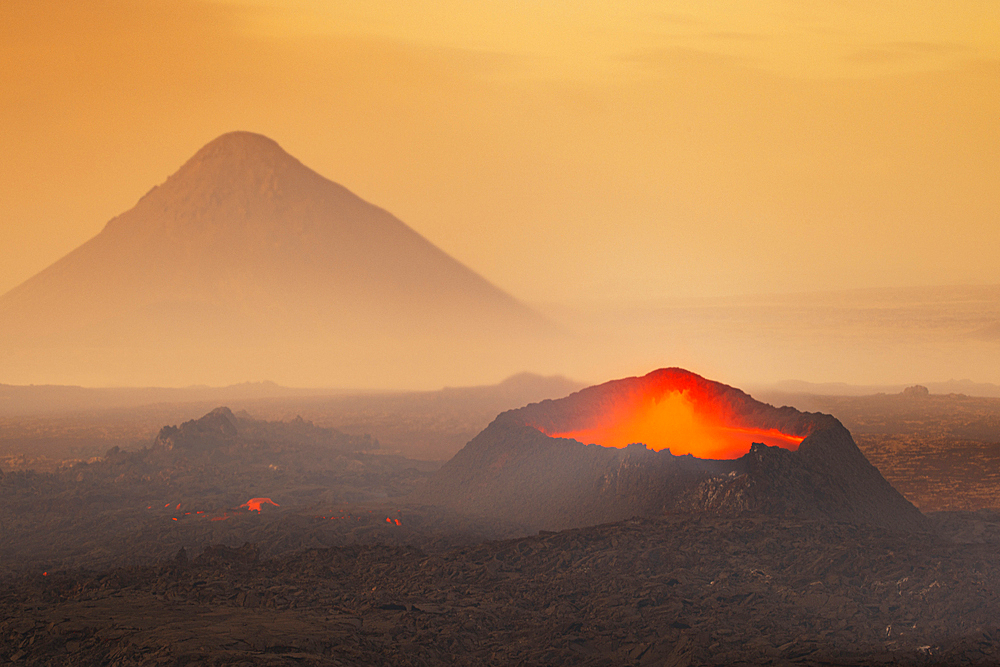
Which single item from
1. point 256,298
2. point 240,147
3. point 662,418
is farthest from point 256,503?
point 240,147

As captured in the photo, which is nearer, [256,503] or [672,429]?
[256,503]

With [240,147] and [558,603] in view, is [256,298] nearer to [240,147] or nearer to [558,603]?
[240,147]

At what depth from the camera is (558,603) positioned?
553 inches

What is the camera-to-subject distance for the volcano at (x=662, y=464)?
69.3 ft

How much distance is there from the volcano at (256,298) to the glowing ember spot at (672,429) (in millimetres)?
100249

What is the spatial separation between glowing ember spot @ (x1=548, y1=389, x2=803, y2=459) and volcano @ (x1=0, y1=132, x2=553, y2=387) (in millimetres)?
100249

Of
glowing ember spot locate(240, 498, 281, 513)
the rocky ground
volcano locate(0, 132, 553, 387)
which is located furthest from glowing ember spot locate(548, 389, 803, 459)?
volcano locate(0, 132, 553, 387)

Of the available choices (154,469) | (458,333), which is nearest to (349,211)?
(458,333)

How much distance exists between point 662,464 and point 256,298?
12258 cm

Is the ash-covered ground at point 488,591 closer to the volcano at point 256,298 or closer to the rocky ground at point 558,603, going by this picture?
the rocky ground at point 558,603

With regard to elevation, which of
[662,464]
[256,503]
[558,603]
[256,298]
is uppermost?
[256,298]

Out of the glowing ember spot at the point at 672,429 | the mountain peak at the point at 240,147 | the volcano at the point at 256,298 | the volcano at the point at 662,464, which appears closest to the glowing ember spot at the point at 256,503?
the volcano at the point at 662,464

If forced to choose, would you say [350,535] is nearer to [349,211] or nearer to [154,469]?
[154,469]

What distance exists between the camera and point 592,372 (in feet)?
424
